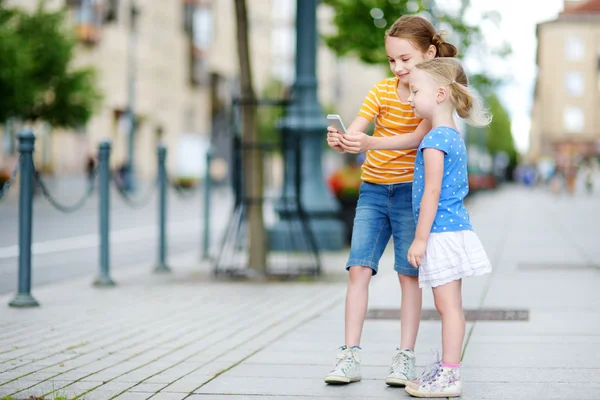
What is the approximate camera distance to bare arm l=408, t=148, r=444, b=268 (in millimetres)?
4375

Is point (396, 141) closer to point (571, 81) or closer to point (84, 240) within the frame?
point (84, 240)

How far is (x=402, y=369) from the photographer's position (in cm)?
471

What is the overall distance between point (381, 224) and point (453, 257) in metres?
0.58

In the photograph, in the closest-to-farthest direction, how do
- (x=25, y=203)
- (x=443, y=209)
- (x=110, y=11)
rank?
(x=443, y=209)
(x=25, y=203)
(x=110, y=11)

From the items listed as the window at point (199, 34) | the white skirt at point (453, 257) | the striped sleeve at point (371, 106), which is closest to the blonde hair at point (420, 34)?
the striped sleeve at point (371, 106)

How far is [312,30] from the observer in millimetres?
13766

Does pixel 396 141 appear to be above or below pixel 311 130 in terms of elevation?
below

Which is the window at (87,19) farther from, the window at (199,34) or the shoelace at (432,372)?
the shoelace at (432,372)

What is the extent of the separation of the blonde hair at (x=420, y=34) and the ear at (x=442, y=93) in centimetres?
29

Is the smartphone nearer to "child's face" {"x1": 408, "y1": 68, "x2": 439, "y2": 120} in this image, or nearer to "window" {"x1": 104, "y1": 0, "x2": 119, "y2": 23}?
"child's face" {"x1": 408, "y1": 68, "x2": 439, "y2": 120}

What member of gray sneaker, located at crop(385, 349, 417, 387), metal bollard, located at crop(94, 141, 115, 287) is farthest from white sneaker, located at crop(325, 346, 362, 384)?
metal bollard, located at crop(94, 141, 115, 287)

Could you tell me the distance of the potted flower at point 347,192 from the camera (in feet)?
47.8

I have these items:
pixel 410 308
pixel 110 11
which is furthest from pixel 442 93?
pixel 110 11

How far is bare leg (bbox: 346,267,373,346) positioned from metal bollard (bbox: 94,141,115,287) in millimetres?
4987
